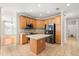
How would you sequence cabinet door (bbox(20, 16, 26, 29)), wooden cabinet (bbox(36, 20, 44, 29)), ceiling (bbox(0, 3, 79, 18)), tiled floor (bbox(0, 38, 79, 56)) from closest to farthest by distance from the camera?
1. ceiling (bbox(0, 3, 79, 18))
2. tiled floor (bbox(0, 38, 79, 56))
3. cabinet door (bbox(20, 16, 26, 29))
4. wooden cabinet (bbox(36, 20, 44, 29))

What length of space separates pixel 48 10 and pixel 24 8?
1.98ft

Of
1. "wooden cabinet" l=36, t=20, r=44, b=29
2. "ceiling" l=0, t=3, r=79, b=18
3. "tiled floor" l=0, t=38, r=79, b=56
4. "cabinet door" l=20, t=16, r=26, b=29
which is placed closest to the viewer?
"ceiling" l=0, t=3, r=79, b=18

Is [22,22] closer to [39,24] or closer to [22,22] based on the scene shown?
[22,22]

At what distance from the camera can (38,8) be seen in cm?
245

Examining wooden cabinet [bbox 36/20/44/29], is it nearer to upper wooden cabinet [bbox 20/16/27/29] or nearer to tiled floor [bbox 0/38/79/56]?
upper wooden cabinet [bbox 20/16/27/29]

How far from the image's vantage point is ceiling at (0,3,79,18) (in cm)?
237

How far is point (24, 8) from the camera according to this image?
244 centimetres

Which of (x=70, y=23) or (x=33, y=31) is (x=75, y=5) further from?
(x=33, y=31)

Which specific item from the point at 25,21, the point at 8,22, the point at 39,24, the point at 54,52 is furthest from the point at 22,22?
the point at 54,52

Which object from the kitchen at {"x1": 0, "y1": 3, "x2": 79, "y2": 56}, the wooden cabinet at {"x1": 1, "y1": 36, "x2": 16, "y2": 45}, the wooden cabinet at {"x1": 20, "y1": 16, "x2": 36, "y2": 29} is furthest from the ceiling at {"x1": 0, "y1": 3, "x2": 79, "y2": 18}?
the wooden cabinet at {"x1": 1, "y1": 36, "x2": 16, "y2": 45}

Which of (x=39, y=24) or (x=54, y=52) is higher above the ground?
(x=39, y=24)

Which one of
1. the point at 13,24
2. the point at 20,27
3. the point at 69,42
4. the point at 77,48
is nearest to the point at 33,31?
the point at 20,27

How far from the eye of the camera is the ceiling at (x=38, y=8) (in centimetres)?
237

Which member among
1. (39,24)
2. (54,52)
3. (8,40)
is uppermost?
(39,24)
